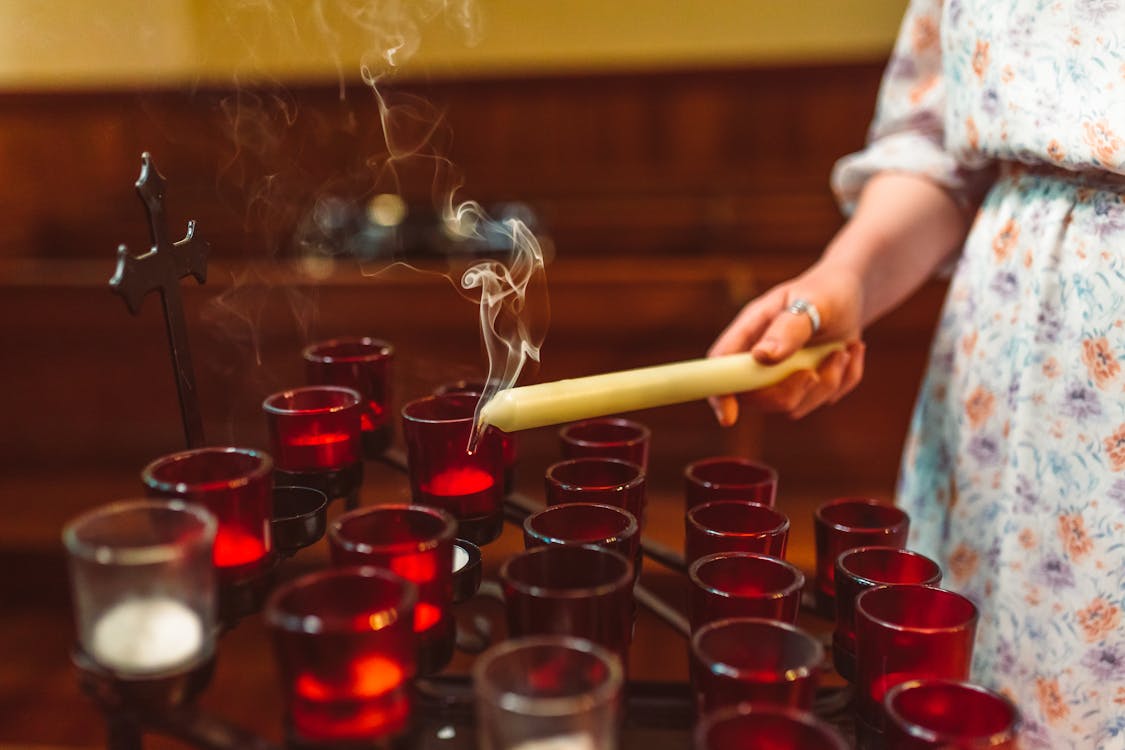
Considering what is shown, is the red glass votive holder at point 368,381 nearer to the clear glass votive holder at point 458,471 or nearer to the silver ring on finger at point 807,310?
the clear glass votive holder at point 458,471

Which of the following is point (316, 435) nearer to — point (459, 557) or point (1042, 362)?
point (459, 557)

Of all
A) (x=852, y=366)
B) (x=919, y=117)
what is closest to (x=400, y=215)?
(x=919, y=117)

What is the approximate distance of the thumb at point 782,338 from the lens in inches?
37.1

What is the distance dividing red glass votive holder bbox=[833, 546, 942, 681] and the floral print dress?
13.5 inches

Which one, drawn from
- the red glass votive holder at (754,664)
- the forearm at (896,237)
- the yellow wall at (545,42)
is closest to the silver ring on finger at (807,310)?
the forearm at (896,237)

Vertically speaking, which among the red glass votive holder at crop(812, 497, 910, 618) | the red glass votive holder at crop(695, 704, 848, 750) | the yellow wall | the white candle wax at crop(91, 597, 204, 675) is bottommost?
the red glass votive holder at crop(812, 497, 910, 618)

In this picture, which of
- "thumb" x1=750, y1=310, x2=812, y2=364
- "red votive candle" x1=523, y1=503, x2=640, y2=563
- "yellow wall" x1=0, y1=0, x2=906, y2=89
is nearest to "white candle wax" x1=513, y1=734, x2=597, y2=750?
"red votive candle" x1=523, y1=503, x2=640, y2=563

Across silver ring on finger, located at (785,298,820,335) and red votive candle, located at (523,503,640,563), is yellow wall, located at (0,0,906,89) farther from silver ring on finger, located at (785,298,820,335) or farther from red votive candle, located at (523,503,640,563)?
red votive candle, located at (523,503,640,563)

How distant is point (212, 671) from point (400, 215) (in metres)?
2.66

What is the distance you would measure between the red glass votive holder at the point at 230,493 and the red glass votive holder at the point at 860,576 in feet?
1.26

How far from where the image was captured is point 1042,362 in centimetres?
97

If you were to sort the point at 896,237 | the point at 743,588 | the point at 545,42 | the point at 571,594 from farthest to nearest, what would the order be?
the point at 545,42 → the point at 896,237 → the point at 743,588 → the point at 571,594

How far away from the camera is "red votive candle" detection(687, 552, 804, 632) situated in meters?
0.61

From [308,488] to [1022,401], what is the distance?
685mm
